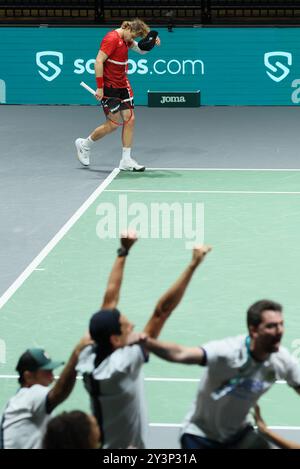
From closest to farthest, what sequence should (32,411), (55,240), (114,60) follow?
(32,411), (55,240), (114,60)

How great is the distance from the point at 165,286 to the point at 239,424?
216 inches

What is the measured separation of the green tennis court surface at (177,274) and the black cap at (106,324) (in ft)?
8.91

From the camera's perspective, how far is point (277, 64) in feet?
70.9

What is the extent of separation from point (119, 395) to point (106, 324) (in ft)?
1.42

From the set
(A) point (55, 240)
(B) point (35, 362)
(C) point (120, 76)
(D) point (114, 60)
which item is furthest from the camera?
(C) point (120, 76)

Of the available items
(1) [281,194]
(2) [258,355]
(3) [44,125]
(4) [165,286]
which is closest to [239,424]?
(2) [258,355]

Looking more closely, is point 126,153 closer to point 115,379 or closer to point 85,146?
point 85,146

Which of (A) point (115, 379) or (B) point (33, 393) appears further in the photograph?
(B) point (33, 393)

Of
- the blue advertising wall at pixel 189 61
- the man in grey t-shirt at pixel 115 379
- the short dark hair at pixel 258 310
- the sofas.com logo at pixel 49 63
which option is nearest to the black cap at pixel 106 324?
the man in grey t-shirt at pixel 115 379

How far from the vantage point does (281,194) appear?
15758 mm

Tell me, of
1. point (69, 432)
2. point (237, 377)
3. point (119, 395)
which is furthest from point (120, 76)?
point (69, 432)

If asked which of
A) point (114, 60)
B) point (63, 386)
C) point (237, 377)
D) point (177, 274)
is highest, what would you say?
point (114, 60)

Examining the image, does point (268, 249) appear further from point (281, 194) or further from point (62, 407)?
point (62, 407)

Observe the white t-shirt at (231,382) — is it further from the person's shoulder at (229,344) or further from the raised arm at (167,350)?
the raised arm at (167,350)
